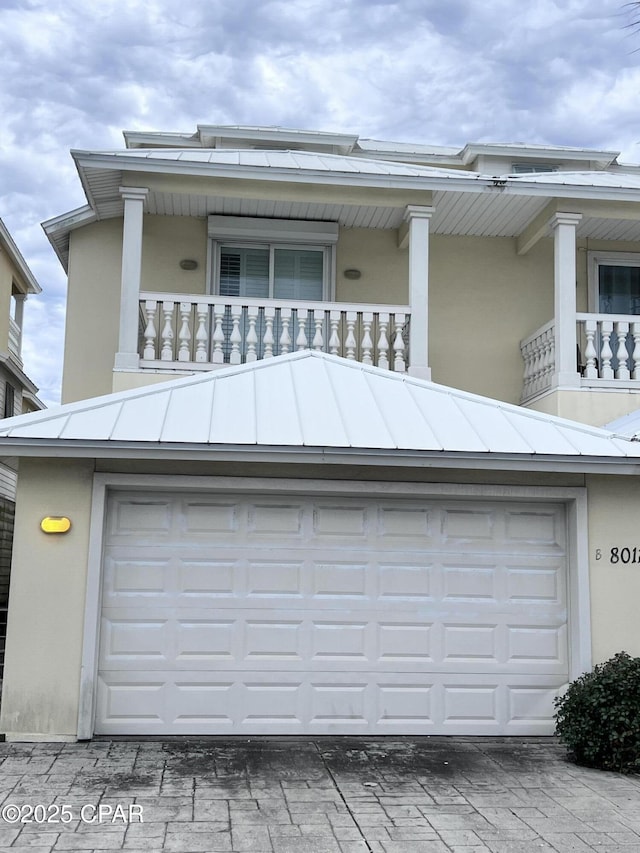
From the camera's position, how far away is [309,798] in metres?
6.05

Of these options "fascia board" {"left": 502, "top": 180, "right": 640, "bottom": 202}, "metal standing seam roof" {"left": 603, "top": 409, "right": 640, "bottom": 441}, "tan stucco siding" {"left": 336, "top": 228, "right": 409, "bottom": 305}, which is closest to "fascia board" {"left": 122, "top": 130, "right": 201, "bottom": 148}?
"tan stucco siding" {"left": 336, "top": 228, "right": 409, "bottom": 305}

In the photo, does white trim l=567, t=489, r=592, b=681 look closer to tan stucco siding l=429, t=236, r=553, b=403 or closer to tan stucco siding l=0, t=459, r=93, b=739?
tan stucco siding l=0, t=459, r=93, b=739

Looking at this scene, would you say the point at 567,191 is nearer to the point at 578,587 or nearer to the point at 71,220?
→ the point at 578,587

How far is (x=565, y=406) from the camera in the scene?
1106 cm

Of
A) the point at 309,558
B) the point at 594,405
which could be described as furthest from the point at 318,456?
the point at 594,405

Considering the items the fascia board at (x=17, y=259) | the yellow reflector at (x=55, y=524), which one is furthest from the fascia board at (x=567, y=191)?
the fascia board at (x=17, y=259)

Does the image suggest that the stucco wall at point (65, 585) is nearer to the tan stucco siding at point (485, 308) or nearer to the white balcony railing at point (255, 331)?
the white balcony railing at point (255, 331)

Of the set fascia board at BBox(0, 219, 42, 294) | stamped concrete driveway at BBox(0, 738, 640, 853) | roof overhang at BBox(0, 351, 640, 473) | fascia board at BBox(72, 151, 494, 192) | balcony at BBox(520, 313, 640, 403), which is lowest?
stamped concrete driveway at BBox(0, 738, 640, 853)

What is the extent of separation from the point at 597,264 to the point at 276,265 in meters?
4.91

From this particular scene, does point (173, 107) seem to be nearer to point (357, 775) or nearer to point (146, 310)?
point (146, 310)

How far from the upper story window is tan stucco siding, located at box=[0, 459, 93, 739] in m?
5.43

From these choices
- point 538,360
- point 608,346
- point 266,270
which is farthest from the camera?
point 266,270

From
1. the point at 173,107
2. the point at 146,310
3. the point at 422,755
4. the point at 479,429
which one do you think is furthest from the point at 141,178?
the point at 173,107

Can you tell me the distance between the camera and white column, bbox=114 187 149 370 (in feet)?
35.2
